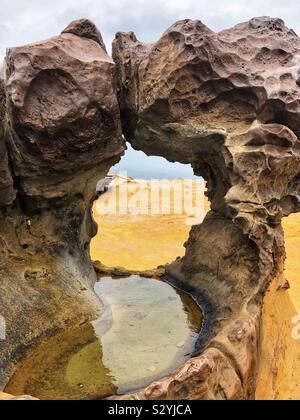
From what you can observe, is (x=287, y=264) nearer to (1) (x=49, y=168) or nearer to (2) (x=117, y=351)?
(2) (x=117, y=351)

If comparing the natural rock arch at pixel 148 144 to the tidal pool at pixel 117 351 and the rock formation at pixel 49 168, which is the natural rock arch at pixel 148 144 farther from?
the tidal pool at pixel 117 351

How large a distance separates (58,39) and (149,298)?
3.10 meters

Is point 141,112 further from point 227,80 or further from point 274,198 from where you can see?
point 274,198

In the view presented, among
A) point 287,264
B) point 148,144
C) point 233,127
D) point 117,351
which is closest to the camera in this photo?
point 117,351

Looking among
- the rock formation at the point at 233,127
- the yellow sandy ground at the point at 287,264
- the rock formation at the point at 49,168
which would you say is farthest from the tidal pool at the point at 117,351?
the yellow sandy ground at the point at 287,264

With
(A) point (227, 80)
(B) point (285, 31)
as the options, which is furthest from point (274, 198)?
(B) point (285, 31)

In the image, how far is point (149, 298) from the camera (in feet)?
18.0

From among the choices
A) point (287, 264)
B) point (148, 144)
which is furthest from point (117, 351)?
point (287, 264)

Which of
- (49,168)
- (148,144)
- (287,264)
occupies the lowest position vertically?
(287,264)

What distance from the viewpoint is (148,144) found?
5371 millimetres

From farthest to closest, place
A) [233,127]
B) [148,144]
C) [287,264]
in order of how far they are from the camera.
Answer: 1. [287,264]
2. [148,144]
3. [233,127]

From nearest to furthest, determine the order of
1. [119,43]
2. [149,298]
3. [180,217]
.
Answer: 1. [119,43]
2. [149,298]
3. [180,217]

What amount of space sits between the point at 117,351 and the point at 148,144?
2.44 m

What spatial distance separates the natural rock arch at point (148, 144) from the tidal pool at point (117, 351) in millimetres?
205
